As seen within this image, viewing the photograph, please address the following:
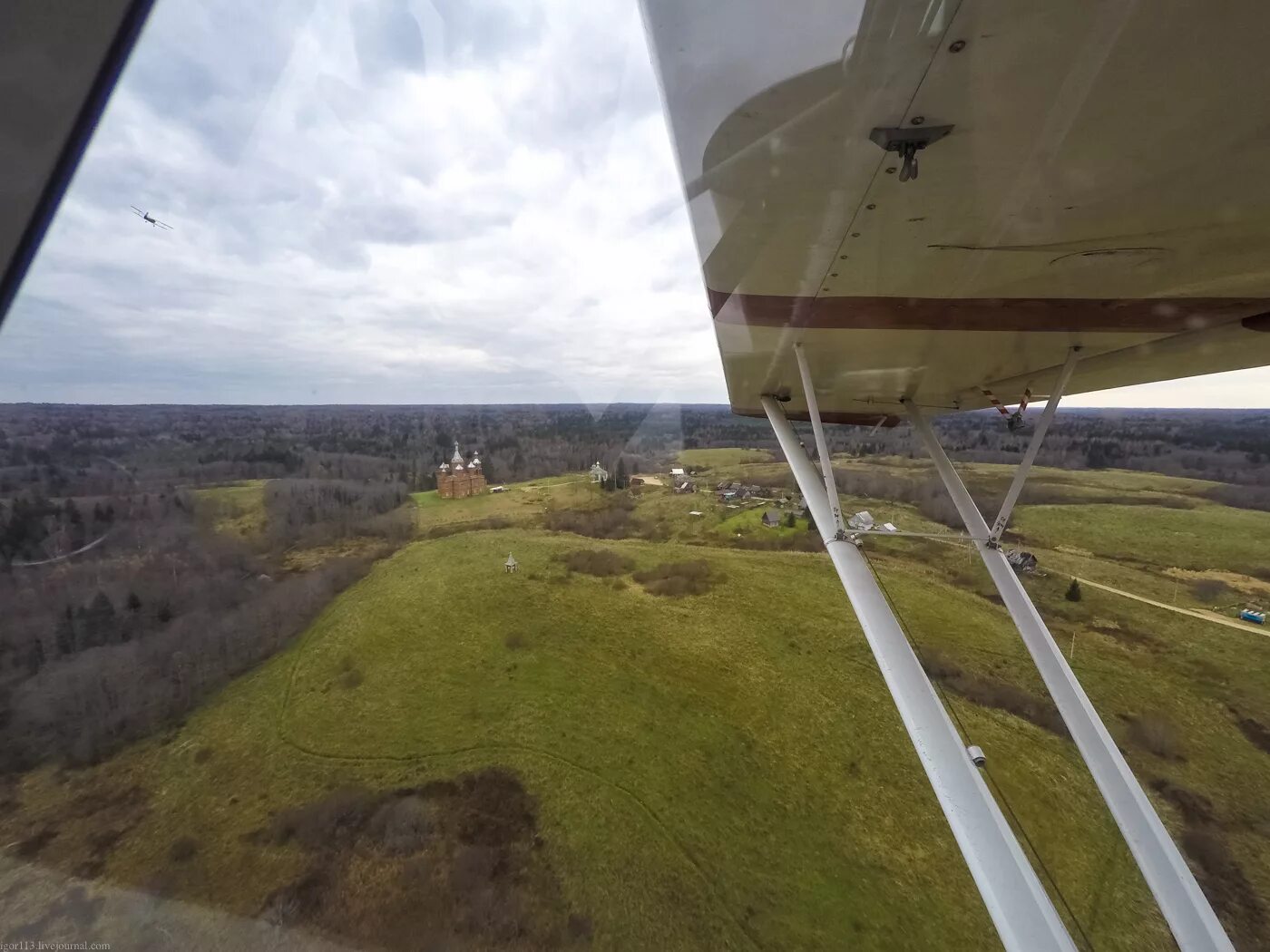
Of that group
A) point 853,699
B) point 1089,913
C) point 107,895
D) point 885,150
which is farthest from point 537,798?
point 885,150

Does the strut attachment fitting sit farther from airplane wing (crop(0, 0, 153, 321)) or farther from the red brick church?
the red brick church

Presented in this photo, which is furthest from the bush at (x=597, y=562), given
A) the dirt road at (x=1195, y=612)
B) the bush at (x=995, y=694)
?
the dirt road at (x=1195, y=612)

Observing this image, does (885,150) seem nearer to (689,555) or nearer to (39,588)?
(39,588)

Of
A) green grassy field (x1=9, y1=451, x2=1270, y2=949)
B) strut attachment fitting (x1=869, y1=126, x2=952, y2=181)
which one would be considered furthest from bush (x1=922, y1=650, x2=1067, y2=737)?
strut attachment fitting (x1=869, y1=126, x2=952, y2=181)

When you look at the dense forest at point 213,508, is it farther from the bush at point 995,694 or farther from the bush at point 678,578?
the bush at point 678,578

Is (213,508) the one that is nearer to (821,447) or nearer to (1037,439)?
(821,447)

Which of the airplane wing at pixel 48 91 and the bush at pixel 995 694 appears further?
the bush at pixel 995 694
